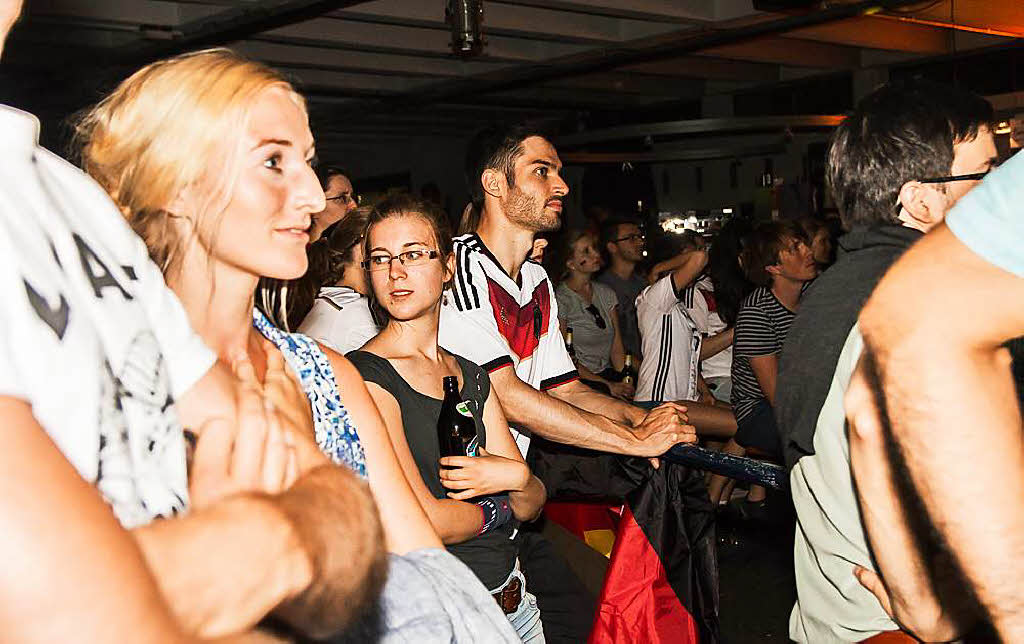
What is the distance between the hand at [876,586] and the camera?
146 centimetres

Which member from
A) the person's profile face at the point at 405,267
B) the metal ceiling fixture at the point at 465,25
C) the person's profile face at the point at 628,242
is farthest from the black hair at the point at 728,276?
the person's profile face at the point at 405,267

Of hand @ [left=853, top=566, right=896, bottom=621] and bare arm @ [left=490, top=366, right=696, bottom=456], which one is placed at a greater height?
hand @ [left=853, top=566, right=896, bottom=621]

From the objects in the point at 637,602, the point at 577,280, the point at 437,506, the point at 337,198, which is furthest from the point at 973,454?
the point at 577,280

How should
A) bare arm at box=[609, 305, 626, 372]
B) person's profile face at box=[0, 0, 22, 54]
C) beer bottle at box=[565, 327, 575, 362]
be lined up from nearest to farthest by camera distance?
person's profile face at box=[0, 0, 22, 54]
beer bottle at box=[565, 327, 575, 362]
bare arm at box=[609, 305, 626, 372]

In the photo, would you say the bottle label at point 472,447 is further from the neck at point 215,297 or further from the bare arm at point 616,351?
the bare arm at point 616,351

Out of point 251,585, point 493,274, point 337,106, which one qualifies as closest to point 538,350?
point 493,274

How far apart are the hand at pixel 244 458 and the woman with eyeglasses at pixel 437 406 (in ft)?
3.86

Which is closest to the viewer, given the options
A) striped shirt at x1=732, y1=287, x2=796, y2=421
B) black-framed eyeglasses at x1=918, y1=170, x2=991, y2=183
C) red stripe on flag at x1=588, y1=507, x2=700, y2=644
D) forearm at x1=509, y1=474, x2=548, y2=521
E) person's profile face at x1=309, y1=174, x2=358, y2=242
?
black-framed eyeglasses at x1=918, y1=170, x2=991, y2=183

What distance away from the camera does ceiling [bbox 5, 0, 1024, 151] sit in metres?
8.52

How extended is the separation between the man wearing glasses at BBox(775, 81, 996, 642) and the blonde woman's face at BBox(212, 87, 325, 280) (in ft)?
2.84

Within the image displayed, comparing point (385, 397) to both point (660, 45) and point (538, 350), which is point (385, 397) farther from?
point (660, 45)

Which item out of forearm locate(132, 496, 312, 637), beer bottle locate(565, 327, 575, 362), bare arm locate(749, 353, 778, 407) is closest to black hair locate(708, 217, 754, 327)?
beer bottle locate(565, 327, 575, 362)

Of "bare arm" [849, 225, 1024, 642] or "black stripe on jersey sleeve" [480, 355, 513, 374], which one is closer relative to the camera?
"bare arm" [849, 225, 1024, 642]

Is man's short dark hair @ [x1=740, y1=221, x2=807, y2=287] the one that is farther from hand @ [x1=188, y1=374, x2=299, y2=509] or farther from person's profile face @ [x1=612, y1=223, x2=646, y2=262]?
hand @ [x1=188, y1=374, x2=299, y2=509]
